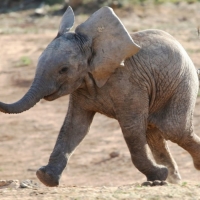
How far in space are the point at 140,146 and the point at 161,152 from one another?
44.3 inches

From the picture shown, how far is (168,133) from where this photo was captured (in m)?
9.19

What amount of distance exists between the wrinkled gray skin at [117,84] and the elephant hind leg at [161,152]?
20.9 inches

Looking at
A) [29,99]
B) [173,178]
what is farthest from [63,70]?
[173,178]

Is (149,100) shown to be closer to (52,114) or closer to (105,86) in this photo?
(105,86)

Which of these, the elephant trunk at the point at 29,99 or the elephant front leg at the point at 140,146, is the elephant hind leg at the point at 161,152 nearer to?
the elephant front leg at the point at 140,146

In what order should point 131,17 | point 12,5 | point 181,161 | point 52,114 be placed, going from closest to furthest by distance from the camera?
1. point 181,161
2. point 52,114
3. point 131,17
4. point 12,5

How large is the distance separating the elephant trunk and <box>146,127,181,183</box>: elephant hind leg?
1.67 m

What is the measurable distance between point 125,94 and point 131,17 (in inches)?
598

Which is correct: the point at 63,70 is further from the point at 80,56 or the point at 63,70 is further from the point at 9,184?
the point at 9,184

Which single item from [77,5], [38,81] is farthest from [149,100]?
[77,5]

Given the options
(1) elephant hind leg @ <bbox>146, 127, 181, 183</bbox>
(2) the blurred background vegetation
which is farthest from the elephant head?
(2) the blurred background vegetation

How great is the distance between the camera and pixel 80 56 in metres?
8.76

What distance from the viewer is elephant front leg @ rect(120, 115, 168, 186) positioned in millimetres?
8852

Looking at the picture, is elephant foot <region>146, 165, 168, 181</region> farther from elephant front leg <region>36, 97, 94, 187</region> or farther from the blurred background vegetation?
the blurred background vegetation
